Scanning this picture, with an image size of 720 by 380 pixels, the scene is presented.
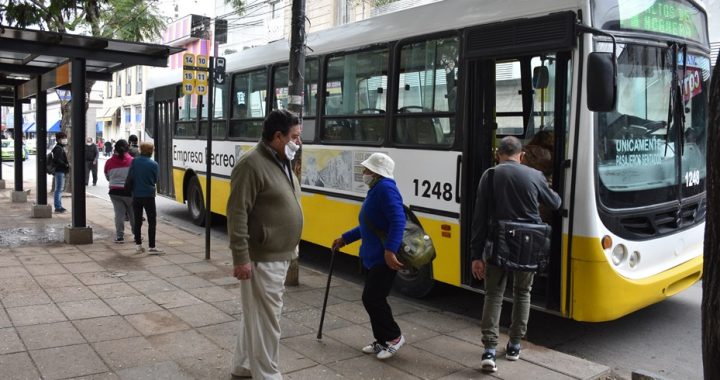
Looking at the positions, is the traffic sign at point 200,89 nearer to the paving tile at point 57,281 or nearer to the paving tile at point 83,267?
the paving tile at point 83,267

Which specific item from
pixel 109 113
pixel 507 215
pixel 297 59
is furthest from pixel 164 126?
pixel 109 113

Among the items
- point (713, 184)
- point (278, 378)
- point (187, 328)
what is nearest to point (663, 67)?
point (713, 184)

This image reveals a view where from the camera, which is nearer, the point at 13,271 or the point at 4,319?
the point at 4,319

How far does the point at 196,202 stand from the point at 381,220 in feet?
25.8

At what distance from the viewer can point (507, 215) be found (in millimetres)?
4406

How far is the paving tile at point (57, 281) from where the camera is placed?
6.59 m

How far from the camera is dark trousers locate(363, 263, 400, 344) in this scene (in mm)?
4578

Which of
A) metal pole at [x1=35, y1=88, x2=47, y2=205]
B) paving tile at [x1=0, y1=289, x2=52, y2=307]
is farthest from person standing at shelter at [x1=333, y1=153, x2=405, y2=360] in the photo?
metal pole at [x1=35, y1=88, x2=47, y2=205]

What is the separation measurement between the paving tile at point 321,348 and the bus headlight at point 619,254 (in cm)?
215

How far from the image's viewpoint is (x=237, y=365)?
4.17 m

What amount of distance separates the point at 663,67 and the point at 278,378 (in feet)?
13.6

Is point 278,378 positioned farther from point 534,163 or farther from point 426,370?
point 534,163

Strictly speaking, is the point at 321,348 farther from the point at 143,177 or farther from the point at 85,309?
the point at 143,177

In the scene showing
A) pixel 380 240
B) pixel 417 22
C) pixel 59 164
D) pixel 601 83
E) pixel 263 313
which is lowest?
pixel 263 313
